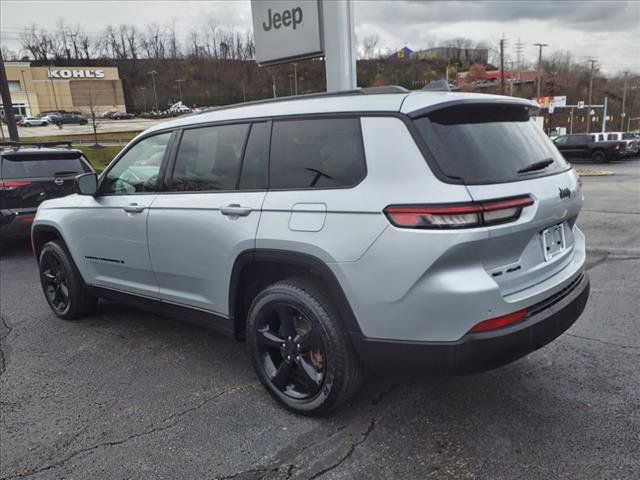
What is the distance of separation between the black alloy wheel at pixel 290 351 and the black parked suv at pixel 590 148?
2761cm

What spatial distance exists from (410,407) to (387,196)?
4.54 ft

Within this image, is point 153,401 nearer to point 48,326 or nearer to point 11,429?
point 11,429

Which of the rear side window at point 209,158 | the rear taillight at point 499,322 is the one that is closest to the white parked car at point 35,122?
the rear side window at point 209,158

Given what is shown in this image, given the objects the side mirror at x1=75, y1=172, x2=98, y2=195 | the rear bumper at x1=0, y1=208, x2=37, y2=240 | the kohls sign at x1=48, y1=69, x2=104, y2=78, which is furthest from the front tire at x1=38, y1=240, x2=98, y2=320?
the kohls sign at x1=48, y1=69, x2=104, y2=78

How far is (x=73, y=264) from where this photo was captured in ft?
15.1

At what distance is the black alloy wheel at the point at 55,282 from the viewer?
4.78 m

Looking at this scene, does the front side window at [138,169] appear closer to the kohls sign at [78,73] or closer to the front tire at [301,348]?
the front tire at [301,348]

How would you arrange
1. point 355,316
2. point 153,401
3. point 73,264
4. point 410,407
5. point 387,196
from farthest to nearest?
point 73,264
point 153,401
point 410,407
point 355,316
point 387,196

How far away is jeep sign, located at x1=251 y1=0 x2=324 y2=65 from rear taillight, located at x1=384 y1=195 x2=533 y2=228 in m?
6.12

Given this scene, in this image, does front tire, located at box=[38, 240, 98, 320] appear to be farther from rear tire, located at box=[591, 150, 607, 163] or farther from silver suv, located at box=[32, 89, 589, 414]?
rear tire, located at box=[591, 150, 607, 163]

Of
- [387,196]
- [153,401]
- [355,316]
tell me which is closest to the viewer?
[387,196]

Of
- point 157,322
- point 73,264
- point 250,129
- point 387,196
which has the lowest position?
point 157,322

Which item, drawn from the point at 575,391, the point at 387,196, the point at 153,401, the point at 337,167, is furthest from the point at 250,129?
the point at 575,391

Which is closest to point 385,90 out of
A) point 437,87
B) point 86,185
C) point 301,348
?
point 437,87
